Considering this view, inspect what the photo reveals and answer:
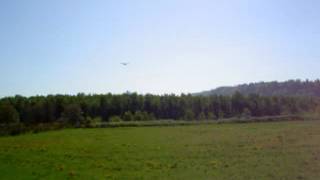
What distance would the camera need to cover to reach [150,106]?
161m

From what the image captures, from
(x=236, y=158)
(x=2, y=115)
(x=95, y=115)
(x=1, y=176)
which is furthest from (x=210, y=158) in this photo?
(x=95, y=115)

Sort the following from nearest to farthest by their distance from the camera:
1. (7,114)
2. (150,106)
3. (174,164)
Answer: (174,164) < (7,114) < (150,106)

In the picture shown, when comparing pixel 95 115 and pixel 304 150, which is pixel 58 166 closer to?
pixel 304 150

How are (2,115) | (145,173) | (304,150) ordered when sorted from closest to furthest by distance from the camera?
(145,173) < (304,150) < (2,115)

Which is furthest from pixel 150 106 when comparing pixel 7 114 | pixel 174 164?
pixel 174 164

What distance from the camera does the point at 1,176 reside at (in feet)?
91.3

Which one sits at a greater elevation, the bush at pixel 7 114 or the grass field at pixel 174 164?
the bush at pixel 7 114

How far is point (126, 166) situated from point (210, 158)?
Answer: 20.7 feet

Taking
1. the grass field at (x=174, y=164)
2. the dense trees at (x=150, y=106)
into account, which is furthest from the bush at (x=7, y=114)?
the grass field at (x=174, y=164)

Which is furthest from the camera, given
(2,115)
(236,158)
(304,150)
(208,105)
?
(208,105)

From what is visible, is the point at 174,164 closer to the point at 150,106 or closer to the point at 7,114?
the point at 7,114

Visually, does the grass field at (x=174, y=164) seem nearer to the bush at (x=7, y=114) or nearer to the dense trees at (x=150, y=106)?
the bush at (x=7, y=114)

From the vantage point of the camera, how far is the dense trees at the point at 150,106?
142m

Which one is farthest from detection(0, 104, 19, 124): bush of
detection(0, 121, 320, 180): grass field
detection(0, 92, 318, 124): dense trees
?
detection(0, 121, 320, 180): grass field
